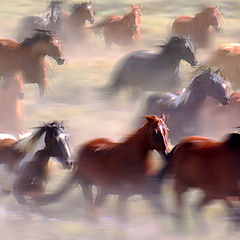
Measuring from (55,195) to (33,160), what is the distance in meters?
0.39

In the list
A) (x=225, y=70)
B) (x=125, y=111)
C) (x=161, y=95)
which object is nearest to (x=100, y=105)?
(x=125, y=111)

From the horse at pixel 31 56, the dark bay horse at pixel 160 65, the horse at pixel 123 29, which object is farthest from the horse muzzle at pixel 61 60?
the horse at pixel 123 29

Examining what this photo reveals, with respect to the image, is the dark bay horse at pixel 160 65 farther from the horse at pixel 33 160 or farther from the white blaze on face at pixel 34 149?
the white blaze on face at pixel 34 149

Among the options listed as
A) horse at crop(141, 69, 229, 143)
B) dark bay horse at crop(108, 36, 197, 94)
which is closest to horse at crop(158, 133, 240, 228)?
horse at crop(141, 69, 229, 143)

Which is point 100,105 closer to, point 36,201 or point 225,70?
point 225,70

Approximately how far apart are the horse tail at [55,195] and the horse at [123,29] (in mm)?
12337

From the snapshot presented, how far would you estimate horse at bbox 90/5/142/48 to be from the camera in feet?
69.3

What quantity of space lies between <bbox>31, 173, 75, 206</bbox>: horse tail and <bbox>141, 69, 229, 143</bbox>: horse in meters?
2.84

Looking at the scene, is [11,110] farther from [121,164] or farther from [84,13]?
[84,13]

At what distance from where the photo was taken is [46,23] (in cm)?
2092

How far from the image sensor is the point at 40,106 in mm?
15461

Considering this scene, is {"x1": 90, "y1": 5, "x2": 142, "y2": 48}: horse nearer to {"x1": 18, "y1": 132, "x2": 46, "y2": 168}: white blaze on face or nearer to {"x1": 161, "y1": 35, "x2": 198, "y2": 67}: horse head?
{"x1": 161, "y1": 35, "x2": 198, "y2": 67}: horse head

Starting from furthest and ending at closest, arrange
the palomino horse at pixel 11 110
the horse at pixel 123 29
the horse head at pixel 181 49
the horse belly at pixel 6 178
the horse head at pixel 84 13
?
the horse head at pixel 84 13 → the horse at pixel 123 29 → the horse head at pixel 181 49 → the palomino horse at pixel 11 110 → the horse belly at pixel 6 178

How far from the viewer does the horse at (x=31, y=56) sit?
1535cm
